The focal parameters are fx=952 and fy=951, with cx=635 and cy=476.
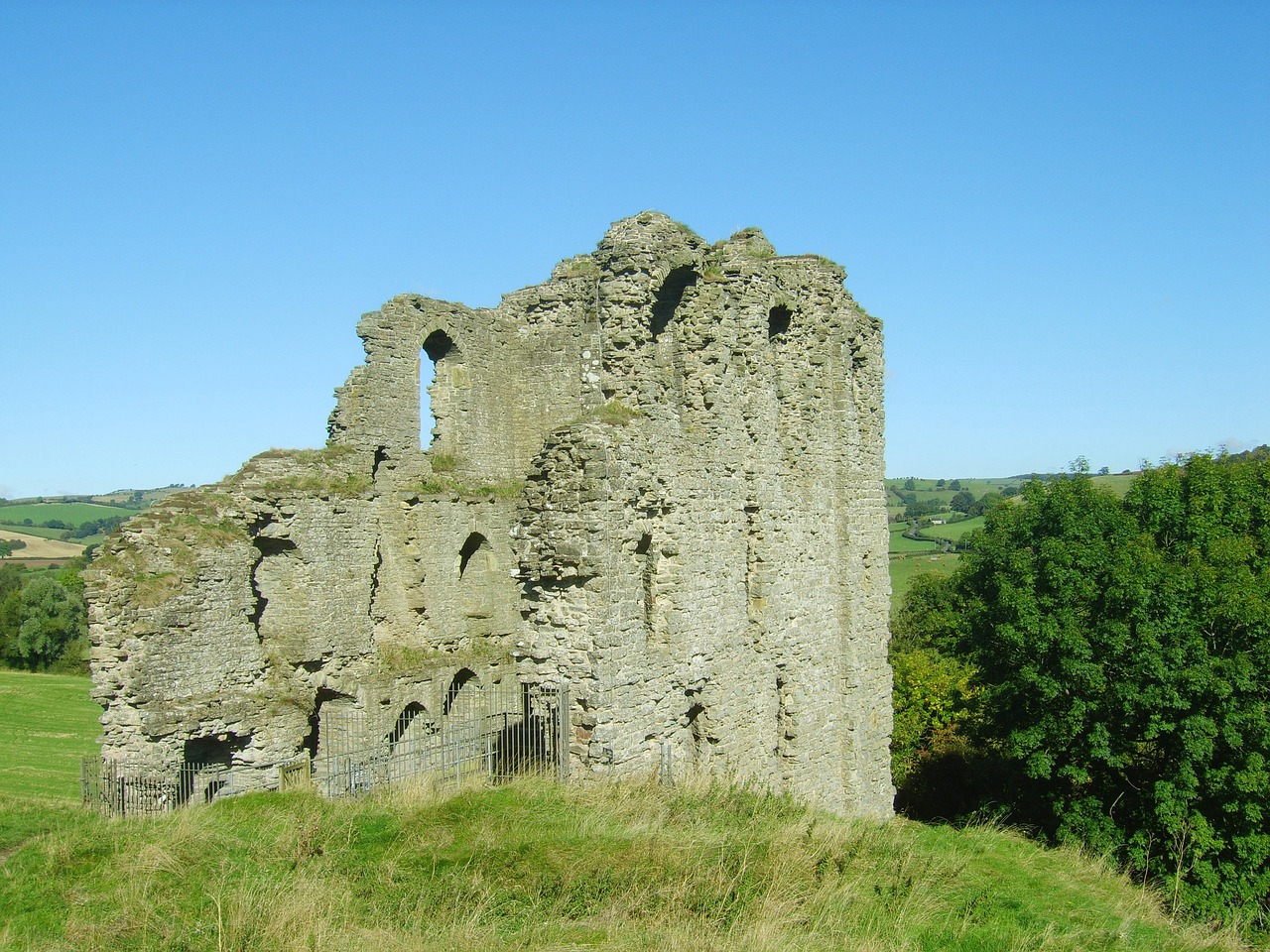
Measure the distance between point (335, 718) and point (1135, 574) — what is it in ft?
45.2

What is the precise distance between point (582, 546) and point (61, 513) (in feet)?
394

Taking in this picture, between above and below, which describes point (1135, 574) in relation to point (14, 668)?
above

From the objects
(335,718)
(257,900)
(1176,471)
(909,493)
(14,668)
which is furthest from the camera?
(909,493)

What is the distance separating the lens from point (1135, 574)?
1564 centimetres

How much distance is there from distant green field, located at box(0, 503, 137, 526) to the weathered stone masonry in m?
96.5

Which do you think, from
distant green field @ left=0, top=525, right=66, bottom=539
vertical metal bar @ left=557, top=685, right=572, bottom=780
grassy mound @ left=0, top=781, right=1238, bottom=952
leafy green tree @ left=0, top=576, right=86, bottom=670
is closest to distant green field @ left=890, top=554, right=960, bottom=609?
vertical metal bar @ left=557, top=685, right=572, bottom=780

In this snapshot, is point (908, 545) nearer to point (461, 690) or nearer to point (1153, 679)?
point (461, 690)

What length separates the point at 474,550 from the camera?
19.6 metres

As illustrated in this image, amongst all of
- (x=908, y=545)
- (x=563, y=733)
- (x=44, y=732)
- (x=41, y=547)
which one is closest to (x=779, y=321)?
(x=563, y=733)

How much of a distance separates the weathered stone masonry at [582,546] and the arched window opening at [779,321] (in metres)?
0.06

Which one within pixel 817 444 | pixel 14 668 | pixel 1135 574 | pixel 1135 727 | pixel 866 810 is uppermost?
pixel 817 444

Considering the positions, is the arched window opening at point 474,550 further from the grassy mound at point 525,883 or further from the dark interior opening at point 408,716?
the grassy mound at point 525,883

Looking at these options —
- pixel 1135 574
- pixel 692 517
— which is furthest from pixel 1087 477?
pixel 692 517

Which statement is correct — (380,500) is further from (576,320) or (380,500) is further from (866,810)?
(866,810)
